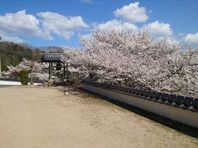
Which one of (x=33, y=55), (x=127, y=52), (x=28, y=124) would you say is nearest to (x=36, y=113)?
(x=28, y=124)

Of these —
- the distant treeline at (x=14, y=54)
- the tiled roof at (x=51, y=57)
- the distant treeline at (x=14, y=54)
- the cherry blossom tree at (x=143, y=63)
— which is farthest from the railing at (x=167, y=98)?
the distant treeline at (x=14, y=54)

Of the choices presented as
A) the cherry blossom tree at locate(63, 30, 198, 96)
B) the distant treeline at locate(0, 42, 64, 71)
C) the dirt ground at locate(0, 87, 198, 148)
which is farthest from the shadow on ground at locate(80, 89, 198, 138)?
the distant treeline at locate(0, 42, 64, 71)

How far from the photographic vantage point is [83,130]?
10.0 metres

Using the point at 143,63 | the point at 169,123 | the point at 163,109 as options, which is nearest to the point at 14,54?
the point at 143,63

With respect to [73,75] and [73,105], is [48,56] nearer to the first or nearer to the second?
[73,75]

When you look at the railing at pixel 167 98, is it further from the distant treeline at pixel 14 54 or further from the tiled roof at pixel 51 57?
the distant treeline at pixel 14 54

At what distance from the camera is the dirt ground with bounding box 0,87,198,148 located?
8.32m

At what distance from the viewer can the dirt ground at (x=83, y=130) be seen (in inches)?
328

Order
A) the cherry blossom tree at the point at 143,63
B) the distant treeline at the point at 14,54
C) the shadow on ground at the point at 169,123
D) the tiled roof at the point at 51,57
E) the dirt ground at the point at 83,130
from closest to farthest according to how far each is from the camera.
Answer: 1. the dirt ground at the point at 83,130
2. the shadow on ground at the point at 169,123
3. the cherry blossom tree at the point at 143,63
4. the tiled roof at the point at 51,57
5. the distant treeline at the point at 14,54

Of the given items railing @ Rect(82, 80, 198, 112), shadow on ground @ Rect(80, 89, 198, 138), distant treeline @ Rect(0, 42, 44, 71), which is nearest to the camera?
shadow on ground @ Rect(80, 89, 198, 138)

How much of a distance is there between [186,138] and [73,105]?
821 cm

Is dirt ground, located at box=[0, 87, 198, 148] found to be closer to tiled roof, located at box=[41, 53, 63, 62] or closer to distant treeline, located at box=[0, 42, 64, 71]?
tiled roof, located at box=[41, 53, 63, 62]

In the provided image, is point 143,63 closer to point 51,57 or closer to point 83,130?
point 83,130

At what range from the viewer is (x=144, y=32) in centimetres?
2397
